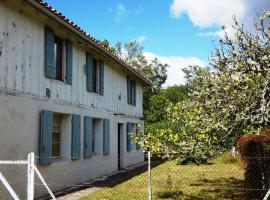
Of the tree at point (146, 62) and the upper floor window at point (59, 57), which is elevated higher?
the tree at point (146, 62)

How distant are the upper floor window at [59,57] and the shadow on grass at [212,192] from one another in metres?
4.63

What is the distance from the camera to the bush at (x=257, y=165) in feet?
32.9

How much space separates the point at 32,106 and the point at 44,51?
1.73m

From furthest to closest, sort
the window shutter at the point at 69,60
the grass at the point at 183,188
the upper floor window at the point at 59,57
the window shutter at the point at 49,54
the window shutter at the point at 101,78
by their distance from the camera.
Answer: the window shutter at the point at 101,78 < the window shutter at the point at 69,60 < the upper floor window at the point at 59,57 < the window shutter at the point at 49,54 < the grass at the point at 183,188

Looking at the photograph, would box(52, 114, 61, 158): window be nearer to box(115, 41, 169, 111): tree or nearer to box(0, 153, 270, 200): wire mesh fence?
box(0, 153, 270, 200): wire mesh fence

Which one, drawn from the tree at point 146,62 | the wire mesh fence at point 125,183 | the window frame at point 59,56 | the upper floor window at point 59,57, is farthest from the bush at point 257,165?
the tree at point 146,62

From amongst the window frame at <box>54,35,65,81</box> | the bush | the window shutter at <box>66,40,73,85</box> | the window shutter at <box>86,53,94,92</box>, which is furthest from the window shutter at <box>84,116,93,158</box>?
the bush

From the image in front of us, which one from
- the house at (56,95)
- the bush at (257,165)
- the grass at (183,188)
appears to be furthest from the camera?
the grass at (183,188)

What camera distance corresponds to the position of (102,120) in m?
17.2

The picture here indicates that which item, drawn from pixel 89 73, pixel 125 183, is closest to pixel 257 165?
pixel 125 183

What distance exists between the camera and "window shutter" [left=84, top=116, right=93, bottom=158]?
14914 mm

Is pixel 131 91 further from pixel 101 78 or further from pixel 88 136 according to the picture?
pixel 88 136

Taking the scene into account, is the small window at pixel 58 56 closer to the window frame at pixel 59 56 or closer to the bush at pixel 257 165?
the window frame at pixel 59 56

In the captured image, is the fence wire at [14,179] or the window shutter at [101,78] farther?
the window shutter at [101,78]
